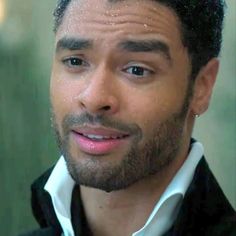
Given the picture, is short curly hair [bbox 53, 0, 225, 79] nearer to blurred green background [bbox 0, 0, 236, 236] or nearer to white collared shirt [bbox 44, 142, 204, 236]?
white collared shirt [bbox 44, 142, 204, 236]

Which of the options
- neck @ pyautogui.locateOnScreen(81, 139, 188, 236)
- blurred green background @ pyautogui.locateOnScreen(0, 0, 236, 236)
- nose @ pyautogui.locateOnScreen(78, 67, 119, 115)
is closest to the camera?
nose @ pyautogui.locateOnScreen(78, 67, 119, 115)

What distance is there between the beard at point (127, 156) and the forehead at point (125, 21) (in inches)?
5.4

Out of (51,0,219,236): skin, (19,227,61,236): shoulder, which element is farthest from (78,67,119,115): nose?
(19,227,61,236): shoulder

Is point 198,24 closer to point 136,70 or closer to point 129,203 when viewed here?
point 136,70

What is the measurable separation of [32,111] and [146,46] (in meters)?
0.77

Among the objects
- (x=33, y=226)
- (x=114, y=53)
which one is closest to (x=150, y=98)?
(x=114, y=53)

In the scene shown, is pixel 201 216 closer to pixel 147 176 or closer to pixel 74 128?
pixel 147 176

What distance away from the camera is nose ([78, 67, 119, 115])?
126 cm

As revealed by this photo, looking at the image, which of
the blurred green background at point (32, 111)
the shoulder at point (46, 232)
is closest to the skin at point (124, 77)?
the shoulder at point (46, 232)

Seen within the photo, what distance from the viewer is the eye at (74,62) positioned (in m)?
1.33

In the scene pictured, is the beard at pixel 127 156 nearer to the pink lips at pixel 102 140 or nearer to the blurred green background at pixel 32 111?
the pink lips at pixel 102 140

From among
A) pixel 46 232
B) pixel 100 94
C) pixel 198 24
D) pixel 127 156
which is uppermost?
pixel 198 24

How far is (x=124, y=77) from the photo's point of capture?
1.31 meters

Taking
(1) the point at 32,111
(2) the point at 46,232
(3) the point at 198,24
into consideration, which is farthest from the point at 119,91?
(1) the point at 32,111
